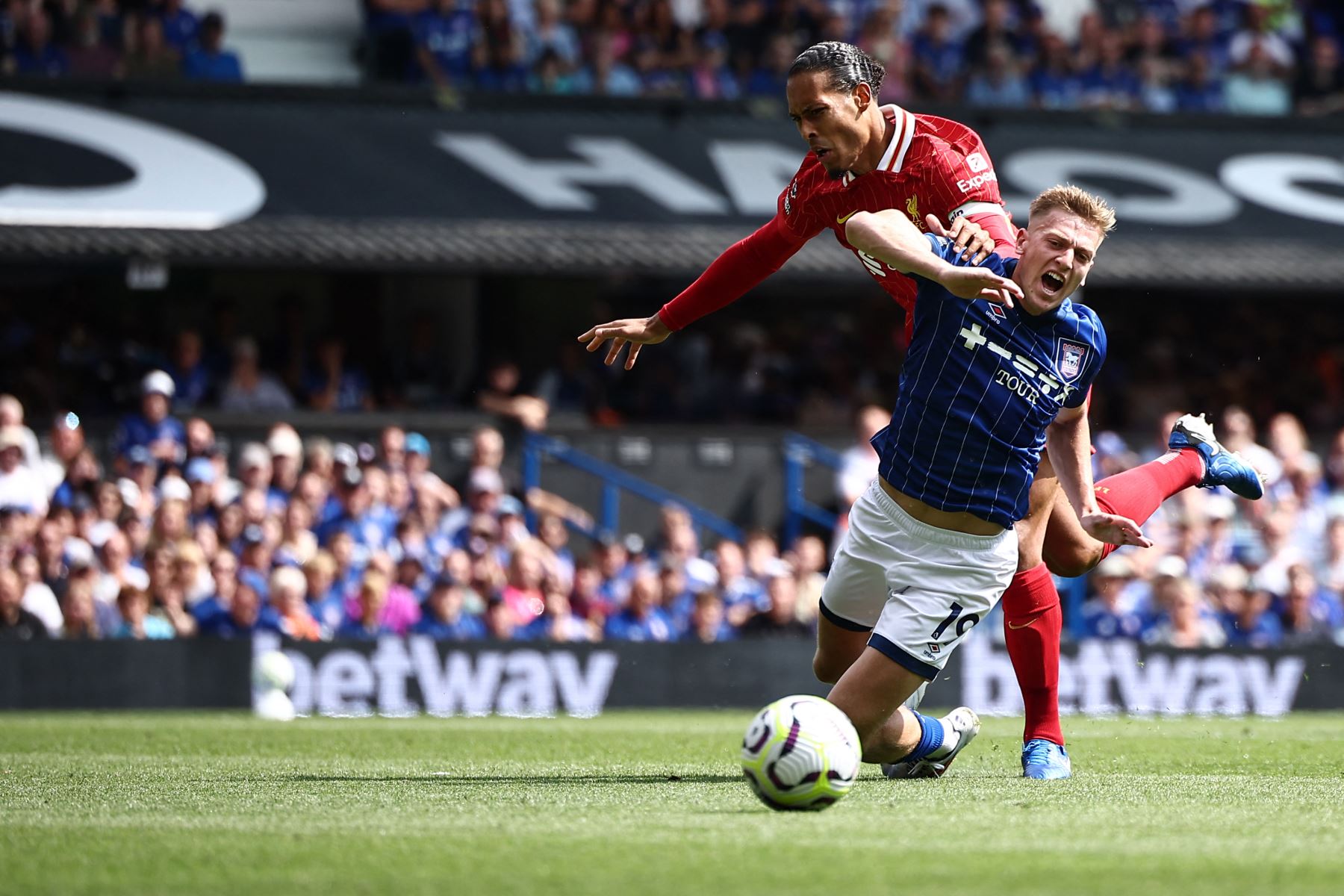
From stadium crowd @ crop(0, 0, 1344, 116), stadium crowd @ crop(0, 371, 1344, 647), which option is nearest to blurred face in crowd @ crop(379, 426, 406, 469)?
stadium crowd @ crop(0, 371, 1344, 647)

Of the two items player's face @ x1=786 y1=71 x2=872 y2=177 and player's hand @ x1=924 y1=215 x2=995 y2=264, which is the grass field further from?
player's face @ x1=786 y1=71 x2=872 y2=177

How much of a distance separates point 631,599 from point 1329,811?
8.46 metres

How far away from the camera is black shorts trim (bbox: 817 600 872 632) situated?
698cm

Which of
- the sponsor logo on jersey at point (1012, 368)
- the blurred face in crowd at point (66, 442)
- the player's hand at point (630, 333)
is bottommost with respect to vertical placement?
the blurred face in crowd at point (66, 442)

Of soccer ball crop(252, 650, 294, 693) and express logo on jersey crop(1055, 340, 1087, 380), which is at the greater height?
express logo on jersey crop(1055, 340, 1087, 380)

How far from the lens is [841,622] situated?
6992 mm

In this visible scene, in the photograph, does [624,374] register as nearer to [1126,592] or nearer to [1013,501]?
[1126,592]

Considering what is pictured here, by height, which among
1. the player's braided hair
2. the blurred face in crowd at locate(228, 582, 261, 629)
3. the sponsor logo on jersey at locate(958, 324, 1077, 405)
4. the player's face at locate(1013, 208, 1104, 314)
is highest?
the player's braided hair

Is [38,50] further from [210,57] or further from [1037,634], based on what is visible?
[1037,634]

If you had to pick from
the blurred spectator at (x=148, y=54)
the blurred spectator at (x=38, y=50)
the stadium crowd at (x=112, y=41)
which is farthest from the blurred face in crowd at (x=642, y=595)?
the blurred spectator at (x=38, y=50)

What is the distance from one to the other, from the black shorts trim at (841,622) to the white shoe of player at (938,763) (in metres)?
0.52

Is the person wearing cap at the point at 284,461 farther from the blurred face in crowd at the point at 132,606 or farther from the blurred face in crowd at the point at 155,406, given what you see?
the blurred face in crowd at the point at 132,606

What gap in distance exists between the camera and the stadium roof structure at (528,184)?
50.9 ft

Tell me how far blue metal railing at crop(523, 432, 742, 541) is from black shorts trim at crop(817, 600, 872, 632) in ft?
28.3
